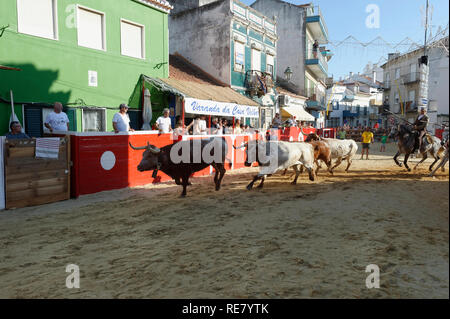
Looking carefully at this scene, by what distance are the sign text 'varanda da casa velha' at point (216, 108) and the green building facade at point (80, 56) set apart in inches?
61.6

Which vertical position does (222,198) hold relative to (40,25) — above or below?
below

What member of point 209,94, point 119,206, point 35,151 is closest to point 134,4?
point 209,94

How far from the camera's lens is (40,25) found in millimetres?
9742

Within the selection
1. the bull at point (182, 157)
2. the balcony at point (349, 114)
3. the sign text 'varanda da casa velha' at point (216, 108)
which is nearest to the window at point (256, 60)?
the sign text 'varanda da casa velha' at point (216, 108)

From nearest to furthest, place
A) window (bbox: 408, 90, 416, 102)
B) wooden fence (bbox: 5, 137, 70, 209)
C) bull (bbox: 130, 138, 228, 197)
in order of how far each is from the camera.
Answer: wooden fence (bbox: 5, 137, 70, 209) < bull (bbox: 130, 138, 228, 197) < window (bbox: 408, 90, 416, 102)

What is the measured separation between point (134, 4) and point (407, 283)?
1336 centimetres

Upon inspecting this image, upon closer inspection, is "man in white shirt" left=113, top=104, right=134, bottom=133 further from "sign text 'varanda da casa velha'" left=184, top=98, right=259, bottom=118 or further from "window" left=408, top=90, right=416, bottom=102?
"window" left=408, top=90, right=416, bottom=102

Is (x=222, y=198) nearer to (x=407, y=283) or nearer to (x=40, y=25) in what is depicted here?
(x=407, y=283)

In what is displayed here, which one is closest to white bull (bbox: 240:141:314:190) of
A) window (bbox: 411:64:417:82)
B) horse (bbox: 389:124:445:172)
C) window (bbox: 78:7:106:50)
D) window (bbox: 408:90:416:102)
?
horse (bbox: 389:124:445:172)

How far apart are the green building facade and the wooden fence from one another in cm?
304

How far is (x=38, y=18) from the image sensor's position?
968 centimetres

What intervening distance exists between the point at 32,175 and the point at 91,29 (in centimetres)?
671

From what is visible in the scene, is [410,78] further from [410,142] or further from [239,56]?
[410,142]

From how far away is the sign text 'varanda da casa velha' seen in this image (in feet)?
43.3
